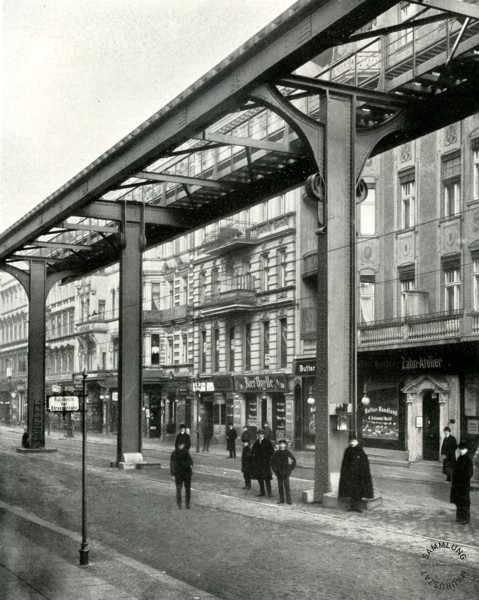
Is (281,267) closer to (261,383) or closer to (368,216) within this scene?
(261,383)

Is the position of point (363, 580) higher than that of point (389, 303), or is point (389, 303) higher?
point (389, 303)

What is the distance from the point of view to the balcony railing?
99.9 feet

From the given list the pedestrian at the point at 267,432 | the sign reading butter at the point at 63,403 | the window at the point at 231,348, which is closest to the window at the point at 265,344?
the window at the point at 231,348

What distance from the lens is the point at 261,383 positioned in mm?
44125

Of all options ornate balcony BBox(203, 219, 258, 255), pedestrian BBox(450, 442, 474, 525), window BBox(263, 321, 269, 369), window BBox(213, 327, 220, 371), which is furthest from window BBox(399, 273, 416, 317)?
pedestrian BBox(450, 442, 474, 525)

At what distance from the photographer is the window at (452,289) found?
31.2 metres

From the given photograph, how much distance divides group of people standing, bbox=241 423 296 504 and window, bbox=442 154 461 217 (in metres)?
14.9

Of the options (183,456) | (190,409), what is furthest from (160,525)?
(190,409)

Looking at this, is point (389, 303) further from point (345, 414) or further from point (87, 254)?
point (345, 414)

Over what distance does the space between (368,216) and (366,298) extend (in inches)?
138

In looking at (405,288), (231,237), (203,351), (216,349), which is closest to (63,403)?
(405,288)

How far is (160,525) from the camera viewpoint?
1537cm

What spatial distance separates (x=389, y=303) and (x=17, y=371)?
58.8 m

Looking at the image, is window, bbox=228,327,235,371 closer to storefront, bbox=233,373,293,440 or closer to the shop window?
storefront, bbox=233,373,293,440
